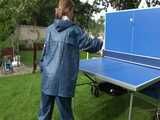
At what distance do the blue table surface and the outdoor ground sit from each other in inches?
35.1

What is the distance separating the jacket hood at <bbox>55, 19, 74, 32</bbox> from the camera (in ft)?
14.9

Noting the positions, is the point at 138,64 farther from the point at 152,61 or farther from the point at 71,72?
the point at 71,72

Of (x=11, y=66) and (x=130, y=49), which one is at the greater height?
(x=130, y=49)

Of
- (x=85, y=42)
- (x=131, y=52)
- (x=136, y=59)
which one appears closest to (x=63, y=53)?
(x=85, y=42)

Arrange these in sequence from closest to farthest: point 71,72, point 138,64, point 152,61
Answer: point 71,72, point 152,61, point 138,64

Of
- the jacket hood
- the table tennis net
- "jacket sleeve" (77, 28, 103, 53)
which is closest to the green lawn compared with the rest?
the table tennis net

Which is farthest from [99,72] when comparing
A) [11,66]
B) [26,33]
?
[26,33]

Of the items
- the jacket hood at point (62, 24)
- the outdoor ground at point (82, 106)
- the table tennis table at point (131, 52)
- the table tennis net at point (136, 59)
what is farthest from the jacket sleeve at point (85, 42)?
the outdoor ground at point (82, 106)

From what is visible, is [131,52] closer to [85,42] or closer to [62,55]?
[85,42]

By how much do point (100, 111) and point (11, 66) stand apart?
775cm

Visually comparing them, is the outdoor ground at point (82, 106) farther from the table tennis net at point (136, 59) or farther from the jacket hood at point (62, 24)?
the jacket hood at point (62, 24)

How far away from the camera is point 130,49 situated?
6250 mm

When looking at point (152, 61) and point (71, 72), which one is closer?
point (71, 72)

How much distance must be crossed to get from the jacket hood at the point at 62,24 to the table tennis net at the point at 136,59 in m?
1.65
